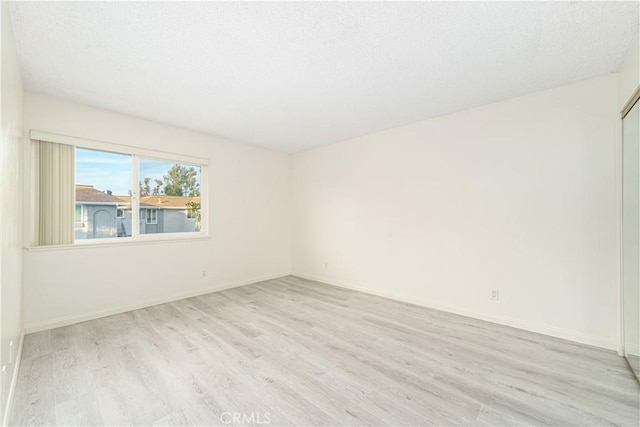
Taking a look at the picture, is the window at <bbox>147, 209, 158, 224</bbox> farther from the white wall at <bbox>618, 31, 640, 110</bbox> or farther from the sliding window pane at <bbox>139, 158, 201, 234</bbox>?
the white wall at <bbox>618, 31, 640, 110</bbox>

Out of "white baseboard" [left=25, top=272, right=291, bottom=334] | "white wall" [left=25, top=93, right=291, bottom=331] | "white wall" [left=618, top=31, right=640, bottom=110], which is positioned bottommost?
"white baseboard" [left=25, top=272, right=291, bottom=334]

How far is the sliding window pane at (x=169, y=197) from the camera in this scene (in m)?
3.78

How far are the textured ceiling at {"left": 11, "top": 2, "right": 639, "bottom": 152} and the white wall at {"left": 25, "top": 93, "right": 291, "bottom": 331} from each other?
364 mm

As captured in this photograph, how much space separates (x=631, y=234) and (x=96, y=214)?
5.56m

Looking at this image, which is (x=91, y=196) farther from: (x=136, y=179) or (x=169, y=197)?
(x=169, y=197)

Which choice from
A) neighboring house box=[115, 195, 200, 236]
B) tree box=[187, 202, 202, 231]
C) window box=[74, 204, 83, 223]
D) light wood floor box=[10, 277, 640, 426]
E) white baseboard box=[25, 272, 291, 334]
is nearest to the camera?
light wood floor box=[10, 277, 640, 426]

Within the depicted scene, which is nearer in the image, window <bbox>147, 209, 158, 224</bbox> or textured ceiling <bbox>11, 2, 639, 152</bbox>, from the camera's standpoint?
textured ceiling <bbox>11, 2, 639, 152</bbox>

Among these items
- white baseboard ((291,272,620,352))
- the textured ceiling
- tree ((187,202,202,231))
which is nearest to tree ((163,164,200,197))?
Answer: tree ((187,202,202,231))

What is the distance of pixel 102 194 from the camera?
134 inches

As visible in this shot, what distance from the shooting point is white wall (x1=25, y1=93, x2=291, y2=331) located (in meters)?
2.94

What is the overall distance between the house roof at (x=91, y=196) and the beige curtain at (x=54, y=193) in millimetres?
114

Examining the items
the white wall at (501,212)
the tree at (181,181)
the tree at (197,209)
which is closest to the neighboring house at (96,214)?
the tree at (181,181)

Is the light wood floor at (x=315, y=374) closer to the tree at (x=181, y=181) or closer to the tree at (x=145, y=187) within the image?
the tree at (x=145, y=187)

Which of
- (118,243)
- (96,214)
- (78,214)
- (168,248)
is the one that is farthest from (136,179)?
(168,248)
